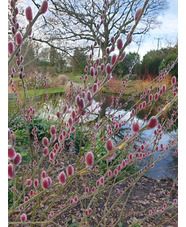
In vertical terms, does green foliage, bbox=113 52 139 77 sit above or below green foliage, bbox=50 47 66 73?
above

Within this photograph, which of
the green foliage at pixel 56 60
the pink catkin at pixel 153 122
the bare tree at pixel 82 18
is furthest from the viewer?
the green foliage at pixel 56 60

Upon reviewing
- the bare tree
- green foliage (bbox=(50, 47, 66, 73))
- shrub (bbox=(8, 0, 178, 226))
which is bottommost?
shrub (bbox=(8, 0, 178, 226))

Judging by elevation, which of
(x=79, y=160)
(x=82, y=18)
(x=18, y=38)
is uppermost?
(x=82, y=18)

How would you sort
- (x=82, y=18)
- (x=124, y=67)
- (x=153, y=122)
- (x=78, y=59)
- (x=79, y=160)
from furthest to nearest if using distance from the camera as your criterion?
(x=124, y=67) < (x=78, y=59) < (x=82, y=18) < (x=79, y=160) < (x=153, y=122)

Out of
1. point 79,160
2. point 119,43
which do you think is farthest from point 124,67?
point 119,43

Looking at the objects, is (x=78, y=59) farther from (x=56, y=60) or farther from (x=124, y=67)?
(x=124, y=67)

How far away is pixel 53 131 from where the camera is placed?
0.42 metres

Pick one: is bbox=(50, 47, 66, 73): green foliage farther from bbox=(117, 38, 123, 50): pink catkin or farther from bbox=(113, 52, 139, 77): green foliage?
bbox=(113, 52, 139, 77): green foliage

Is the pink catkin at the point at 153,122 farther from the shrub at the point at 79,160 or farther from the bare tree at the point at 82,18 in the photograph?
the bare tree at the point at 82,18

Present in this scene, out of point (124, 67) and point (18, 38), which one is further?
point (124, 67)

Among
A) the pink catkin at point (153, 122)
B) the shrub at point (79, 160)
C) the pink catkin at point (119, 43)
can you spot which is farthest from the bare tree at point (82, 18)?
the pink catkin at point (153, 122)

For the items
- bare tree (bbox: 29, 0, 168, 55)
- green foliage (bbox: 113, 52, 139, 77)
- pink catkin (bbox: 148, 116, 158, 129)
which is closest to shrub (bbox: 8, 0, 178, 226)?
pink catkin (bbox: 148, 116, 158, 129)
